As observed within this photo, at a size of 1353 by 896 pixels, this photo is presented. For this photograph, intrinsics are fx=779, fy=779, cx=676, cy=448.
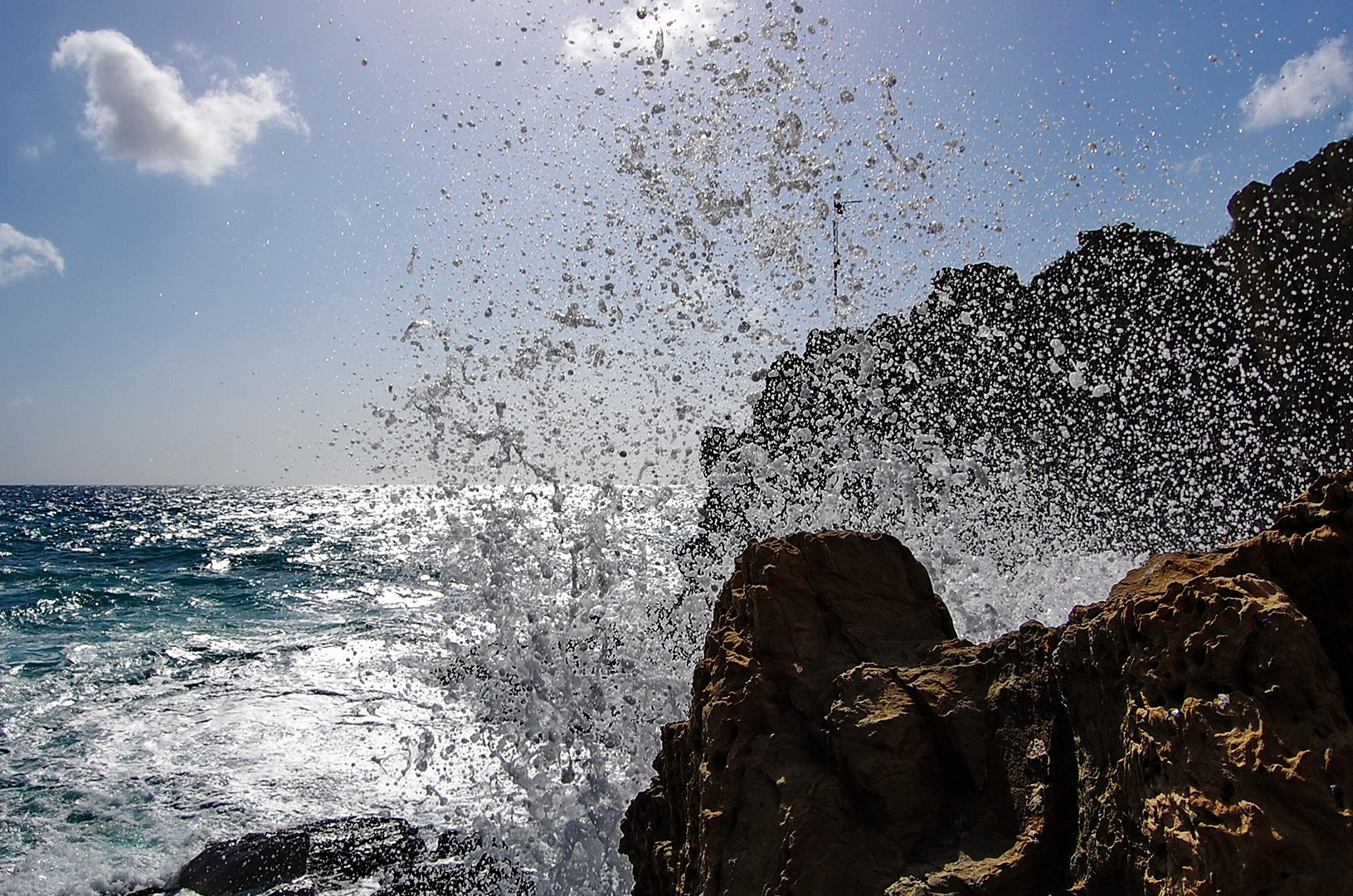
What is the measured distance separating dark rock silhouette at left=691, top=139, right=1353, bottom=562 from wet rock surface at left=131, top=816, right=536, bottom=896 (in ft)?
17.1

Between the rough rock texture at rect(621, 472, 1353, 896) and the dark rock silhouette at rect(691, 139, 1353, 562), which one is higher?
the dark rock silhouette at rect(691, 139, 1353, 562)

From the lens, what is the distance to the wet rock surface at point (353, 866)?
543 centimetres

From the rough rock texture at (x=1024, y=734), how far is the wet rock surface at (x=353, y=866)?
2.56 metres

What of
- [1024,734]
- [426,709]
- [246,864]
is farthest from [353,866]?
[1024,734]

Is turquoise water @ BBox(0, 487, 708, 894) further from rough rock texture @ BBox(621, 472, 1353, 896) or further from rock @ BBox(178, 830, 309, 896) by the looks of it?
rough rock texture @ BBox(621, 472, 1353, 896)

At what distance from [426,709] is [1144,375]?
12240 millimetres

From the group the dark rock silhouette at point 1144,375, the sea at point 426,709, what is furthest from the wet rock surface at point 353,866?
the dark rock silhouette at point 1144,375

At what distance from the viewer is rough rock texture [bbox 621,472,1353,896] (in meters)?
1.80

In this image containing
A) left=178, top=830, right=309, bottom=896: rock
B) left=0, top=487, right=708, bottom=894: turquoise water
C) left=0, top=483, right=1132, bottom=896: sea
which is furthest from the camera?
left=0, top=487, right=708, bottom=894: turquoise water

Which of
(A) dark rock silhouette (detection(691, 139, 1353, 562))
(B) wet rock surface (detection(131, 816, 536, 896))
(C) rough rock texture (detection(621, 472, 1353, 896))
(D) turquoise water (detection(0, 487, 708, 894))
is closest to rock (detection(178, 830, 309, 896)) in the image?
(B) wet rock surface (detection(131, 816, 536, 896))

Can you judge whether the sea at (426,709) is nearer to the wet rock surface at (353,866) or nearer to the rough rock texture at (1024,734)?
the wet rock surface at (353,866)

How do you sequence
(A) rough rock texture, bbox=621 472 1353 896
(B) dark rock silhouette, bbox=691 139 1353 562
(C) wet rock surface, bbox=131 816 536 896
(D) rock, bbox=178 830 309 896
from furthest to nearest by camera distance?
(B) dark rock silhouette, bbox=691 139 1353 562, (D) rock, bbox=178 830 309 896, (C) wet rock surface, bbox=131 816 536 896, (A) rough rock texture, bbox=621 472 1353 896

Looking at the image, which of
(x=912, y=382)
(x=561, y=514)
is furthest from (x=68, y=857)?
(x=912, y=382)

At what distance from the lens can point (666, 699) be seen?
593 centimetres
